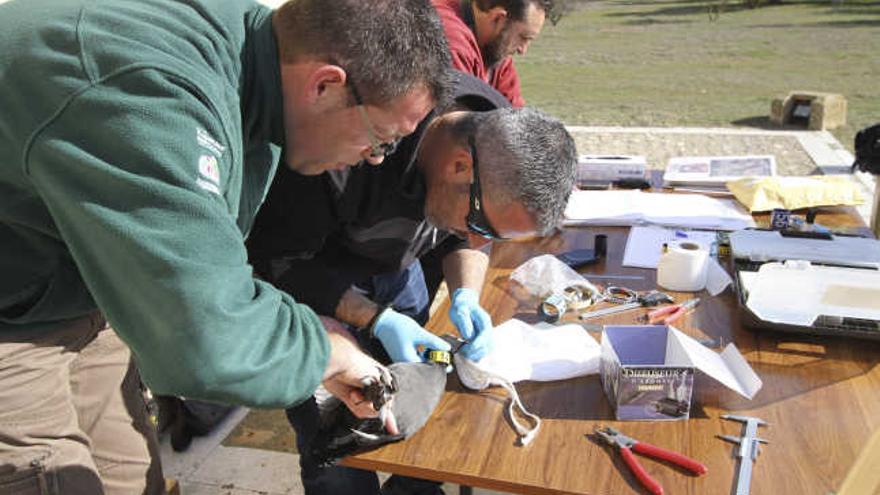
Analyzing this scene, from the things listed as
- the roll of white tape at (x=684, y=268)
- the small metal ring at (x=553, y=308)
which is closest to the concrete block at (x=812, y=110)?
the roll of white tape at (x=684, y=268)

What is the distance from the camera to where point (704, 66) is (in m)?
12.8

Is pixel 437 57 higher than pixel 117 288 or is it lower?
higher

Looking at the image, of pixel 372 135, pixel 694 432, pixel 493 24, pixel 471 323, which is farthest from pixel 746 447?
pixel 493 24

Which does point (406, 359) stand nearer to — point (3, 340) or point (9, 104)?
point (3, 340)

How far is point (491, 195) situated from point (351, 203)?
0.34 metres

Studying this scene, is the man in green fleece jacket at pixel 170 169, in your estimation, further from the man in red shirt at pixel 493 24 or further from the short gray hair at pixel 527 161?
the man in red shirt at pixel 493 24

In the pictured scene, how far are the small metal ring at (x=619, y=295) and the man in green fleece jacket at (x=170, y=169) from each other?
2.65 feet

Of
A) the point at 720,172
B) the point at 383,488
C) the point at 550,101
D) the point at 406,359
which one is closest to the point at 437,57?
the point at 406,359

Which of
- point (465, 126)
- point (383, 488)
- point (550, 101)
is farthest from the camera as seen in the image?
point (550, 101)

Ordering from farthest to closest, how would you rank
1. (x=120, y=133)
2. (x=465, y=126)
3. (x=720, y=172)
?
(x=720, y=172)
(x=465, y=126)
(x=120, y=133)

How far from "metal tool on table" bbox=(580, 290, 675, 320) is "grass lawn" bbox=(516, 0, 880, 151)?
20.5ft

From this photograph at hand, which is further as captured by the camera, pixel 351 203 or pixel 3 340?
pixel 351 203

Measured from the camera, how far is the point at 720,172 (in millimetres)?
2838

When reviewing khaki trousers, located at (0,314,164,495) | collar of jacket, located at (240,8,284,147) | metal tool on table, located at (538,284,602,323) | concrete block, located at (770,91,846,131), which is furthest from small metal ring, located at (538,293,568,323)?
concrete block, located at (770,91,846,131)
